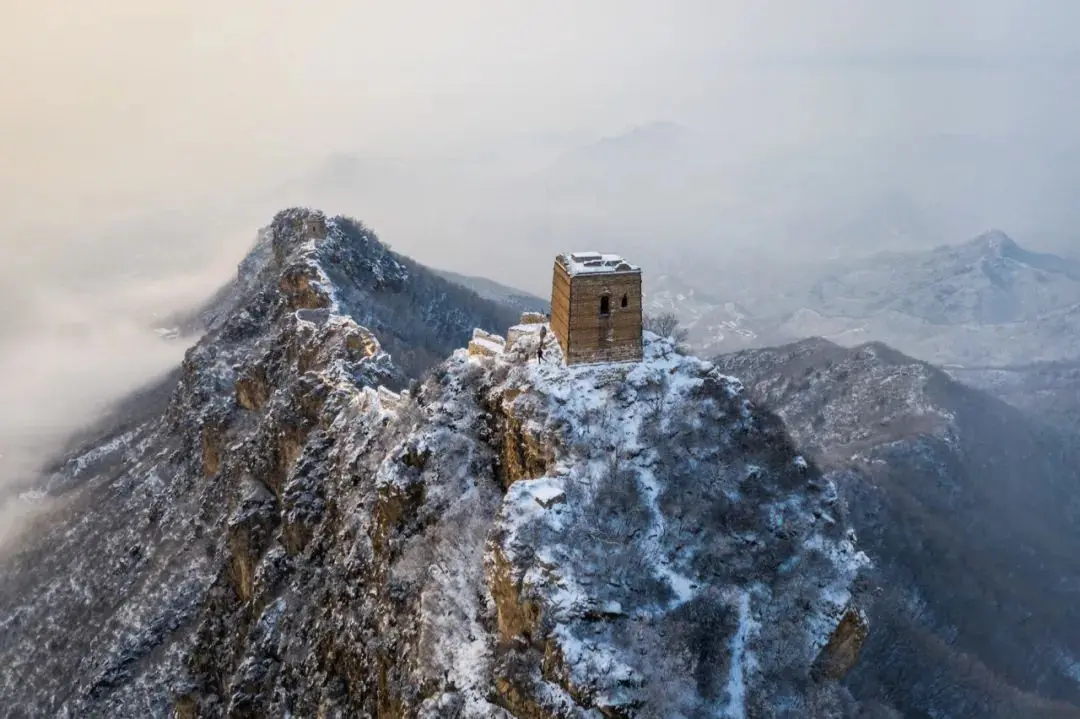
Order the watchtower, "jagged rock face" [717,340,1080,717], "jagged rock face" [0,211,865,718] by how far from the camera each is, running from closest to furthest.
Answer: "jagged rock face" [0,211,865,718]
the watchtower
"jagged rock face" [717,340,1080,717]

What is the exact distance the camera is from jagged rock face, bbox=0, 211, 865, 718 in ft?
102

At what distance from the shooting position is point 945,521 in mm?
104750

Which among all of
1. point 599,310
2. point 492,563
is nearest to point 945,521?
point 599,310

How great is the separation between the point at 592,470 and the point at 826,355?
12757cm

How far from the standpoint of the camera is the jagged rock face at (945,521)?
2803 inches

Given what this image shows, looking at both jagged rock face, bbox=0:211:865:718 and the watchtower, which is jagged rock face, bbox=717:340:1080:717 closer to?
jagged rock face, bbox=0:211:865:718

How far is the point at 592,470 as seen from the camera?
120ft

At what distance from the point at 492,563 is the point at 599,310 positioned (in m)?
16.2

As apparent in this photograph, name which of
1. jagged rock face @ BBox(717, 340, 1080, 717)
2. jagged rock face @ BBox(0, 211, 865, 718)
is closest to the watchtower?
jagged rock face @ BBox(0, 211, 865, 718)

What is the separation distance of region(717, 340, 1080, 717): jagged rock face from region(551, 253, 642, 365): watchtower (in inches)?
1190

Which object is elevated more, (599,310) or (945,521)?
(599,310)

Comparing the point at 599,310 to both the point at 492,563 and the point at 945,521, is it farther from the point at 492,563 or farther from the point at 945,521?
the point at 945,521

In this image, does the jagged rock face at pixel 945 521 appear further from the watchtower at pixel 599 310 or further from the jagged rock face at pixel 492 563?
the watchtower at pixel 599 310

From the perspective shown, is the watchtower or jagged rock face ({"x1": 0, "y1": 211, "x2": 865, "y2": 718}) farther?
the watchtower
